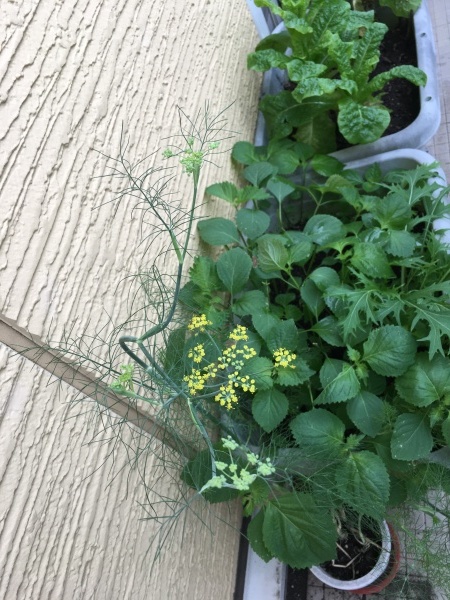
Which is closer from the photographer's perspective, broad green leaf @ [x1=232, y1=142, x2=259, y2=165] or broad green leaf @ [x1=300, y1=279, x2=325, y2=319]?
broad green leaf @ [x1=300, y1=279, x2=325, y2=319]

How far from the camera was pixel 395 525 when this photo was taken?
37.9 inches

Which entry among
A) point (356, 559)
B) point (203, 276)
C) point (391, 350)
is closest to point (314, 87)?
point (203, 276)

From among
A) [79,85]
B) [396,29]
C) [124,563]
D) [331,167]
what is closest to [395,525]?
[124,563]

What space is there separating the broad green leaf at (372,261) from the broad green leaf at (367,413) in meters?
0.25

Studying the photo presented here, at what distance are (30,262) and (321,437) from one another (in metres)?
0.59

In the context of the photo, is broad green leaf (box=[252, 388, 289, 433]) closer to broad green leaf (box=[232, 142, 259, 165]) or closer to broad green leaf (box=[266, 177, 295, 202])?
broad green leaf (box=[266, 177, 295, 202])

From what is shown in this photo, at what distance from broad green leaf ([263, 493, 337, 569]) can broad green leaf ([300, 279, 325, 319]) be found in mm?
379

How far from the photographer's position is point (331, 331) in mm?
→ 933

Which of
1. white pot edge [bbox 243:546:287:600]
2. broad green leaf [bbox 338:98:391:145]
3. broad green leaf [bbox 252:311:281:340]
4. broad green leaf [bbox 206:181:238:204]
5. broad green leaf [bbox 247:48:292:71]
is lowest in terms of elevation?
white pot edge [bbox 243:546:287:600]

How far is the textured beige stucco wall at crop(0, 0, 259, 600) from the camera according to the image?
0.53 m

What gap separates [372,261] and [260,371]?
1.08 ft

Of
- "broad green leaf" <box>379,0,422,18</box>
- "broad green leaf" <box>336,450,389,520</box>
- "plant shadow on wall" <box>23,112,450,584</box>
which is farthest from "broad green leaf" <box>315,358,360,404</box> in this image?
"broad green leaf" <box>379,0,422,18</box>

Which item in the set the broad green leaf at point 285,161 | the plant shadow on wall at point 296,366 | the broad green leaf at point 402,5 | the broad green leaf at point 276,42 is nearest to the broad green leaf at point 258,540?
the plant shadow on wall at point 296,366

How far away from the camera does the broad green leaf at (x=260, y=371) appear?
2.69 feet
